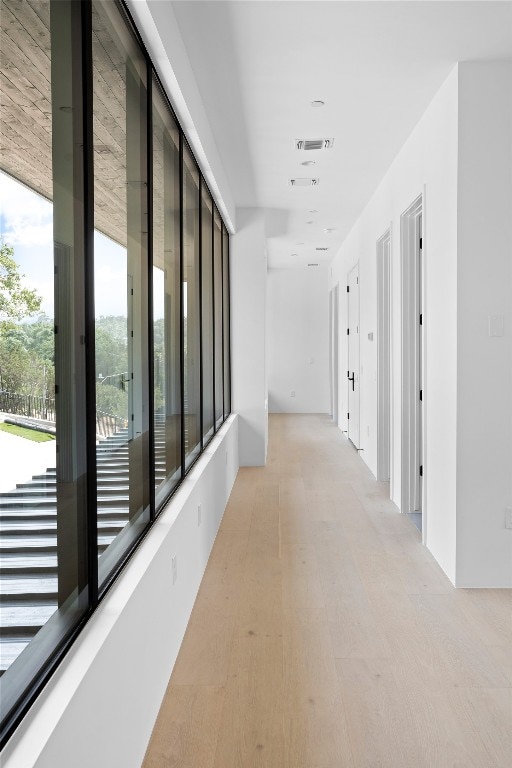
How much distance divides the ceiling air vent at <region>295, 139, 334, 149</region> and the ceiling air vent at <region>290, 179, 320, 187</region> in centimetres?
95

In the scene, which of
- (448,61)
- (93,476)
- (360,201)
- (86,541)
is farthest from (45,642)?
(360,201)

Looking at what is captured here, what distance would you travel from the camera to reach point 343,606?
129 inches

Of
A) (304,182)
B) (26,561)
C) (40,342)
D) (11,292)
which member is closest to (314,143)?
(304,182)

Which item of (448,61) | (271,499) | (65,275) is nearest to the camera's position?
(65,275)

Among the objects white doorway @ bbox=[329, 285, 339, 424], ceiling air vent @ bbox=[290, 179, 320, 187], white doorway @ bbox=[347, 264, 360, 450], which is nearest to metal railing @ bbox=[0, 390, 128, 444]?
ceiling air vent @ bbox=[290, 179, 320, 187]

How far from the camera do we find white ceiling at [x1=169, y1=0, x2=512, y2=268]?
291 centimetres

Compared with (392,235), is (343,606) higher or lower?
lower

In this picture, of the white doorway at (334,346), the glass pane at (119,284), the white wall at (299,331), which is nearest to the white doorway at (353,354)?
the white doorway at (334,346)

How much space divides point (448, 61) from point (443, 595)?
2.78 m

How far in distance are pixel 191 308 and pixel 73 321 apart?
2.50m

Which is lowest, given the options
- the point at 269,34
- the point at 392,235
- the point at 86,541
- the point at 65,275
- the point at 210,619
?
the point at 210,619

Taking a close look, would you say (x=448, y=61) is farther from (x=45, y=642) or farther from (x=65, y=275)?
(x=45, y=642)

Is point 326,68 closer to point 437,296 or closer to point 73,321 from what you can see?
point 437,296

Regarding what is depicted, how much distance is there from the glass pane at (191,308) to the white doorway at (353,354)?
391 centimetres
